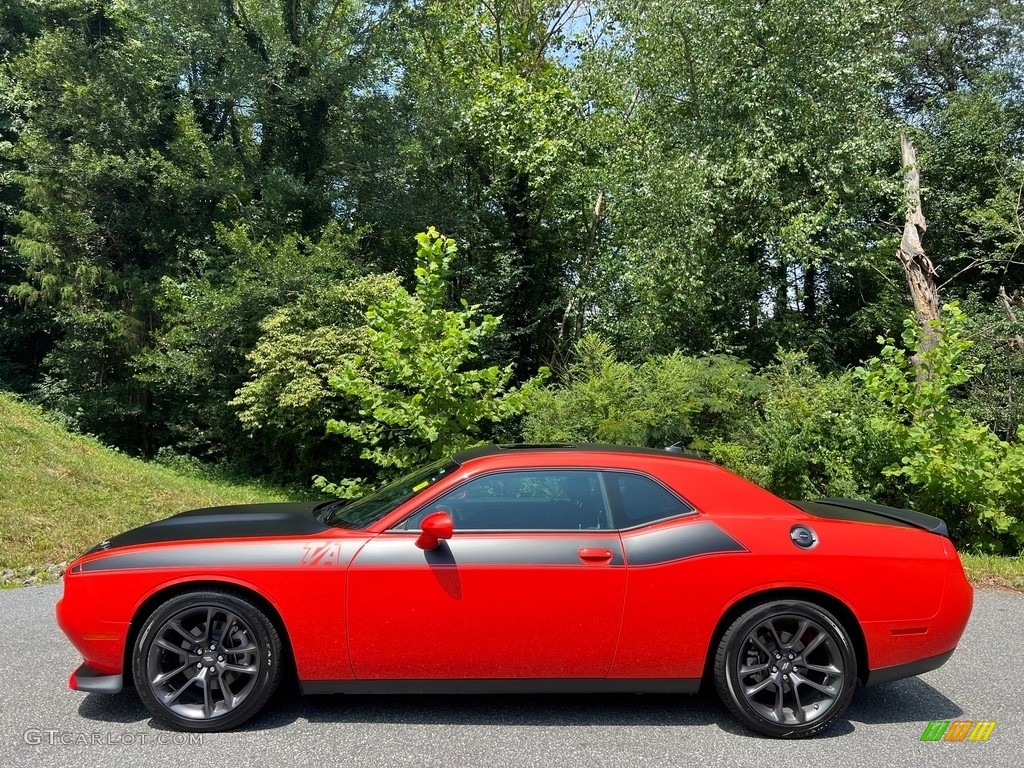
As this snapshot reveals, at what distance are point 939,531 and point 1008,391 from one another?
42.7 feet

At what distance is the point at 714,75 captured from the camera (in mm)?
15383

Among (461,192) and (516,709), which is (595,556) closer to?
(516,709)

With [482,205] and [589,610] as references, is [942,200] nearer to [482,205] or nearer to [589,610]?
[482,205]

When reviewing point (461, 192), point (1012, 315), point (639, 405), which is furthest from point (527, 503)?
point (461, 192)

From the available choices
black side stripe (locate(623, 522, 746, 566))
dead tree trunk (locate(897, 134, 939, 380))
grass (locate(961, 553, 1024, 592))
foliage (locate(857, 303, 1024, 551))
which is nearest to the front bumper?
black side stripe (locate(623, 522, 746, 566))

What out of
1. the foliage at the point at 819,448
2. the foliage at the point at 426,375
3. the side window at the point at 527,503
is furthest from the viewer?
the foliage at the point at 819,448

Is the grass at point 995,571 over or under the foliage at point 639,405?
under

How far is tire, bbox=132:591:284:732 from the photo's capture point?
384cm

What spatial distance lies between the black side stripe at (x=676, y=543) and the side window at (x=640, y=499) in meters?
0.09

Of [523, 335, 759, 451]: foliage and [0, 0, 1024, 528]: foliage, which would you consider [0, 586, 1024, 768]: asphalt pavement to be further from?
[0, 0, 1024, 528]: foliage

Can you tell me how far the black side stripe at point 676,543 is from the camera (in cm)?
396

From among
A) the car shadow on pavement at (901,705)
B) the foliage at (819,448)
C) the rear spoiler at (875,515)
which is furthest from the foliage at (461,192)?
the car shadow on pavement at (901,705)

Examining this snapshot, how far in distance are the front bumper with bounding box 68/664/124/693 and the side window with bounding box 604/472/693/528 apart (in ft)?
8.79

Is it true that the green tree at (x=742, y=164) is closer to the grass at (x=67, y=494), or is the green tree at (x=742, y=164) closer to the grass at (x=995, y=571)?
the grass at (x=995, y=571)
